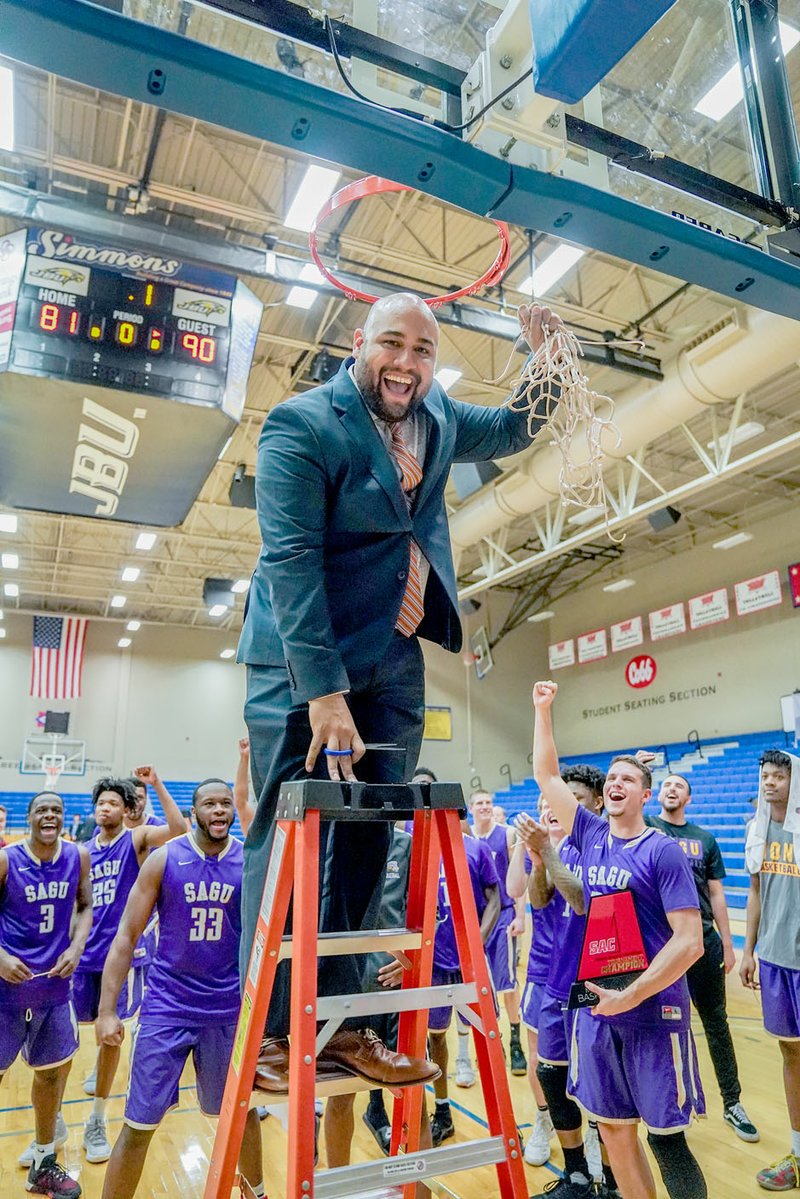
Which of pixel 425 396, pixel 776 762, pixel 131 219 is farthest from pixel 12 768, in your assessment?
pixel 425 396

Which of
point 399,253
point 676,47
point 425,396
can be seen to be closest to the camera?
point 425,396

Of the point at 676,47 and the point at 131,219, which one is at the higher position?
the point at 131,219

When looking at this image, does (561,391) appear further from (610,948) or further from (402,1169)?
(610,948)

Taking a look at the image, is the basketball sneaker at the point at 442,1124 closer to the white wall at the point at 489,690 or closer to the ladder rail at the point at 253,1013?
the ladder rail at the point at 253,1013

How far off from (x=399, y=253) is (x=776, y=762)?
6.78 m

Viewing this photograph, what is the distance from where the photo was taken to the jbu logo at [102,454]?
5.39 m

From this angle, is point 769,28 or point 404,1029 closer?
point 404,1029

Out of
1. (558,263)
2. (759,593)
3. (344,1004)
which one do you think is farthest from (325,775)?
(759,593)

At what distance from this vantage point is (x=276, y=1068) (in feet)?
5.18

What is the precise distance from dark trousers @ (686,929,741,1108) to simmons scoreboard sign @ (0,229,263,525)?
4.58m

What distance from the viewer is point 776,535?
17.5 m

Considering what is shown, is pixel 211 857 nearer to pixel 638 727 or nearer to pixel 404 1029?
pixel 404 1029

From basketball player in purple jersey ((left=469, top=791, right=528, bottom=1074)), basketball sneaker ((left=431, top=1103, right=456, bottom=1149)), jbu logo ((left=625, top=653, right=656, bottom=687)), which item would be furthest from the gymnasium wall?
basketball sneaker ((left=431, top=1103, right=456, bottom=1149))

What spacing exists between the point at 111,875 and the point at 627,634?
1506 centimetres
